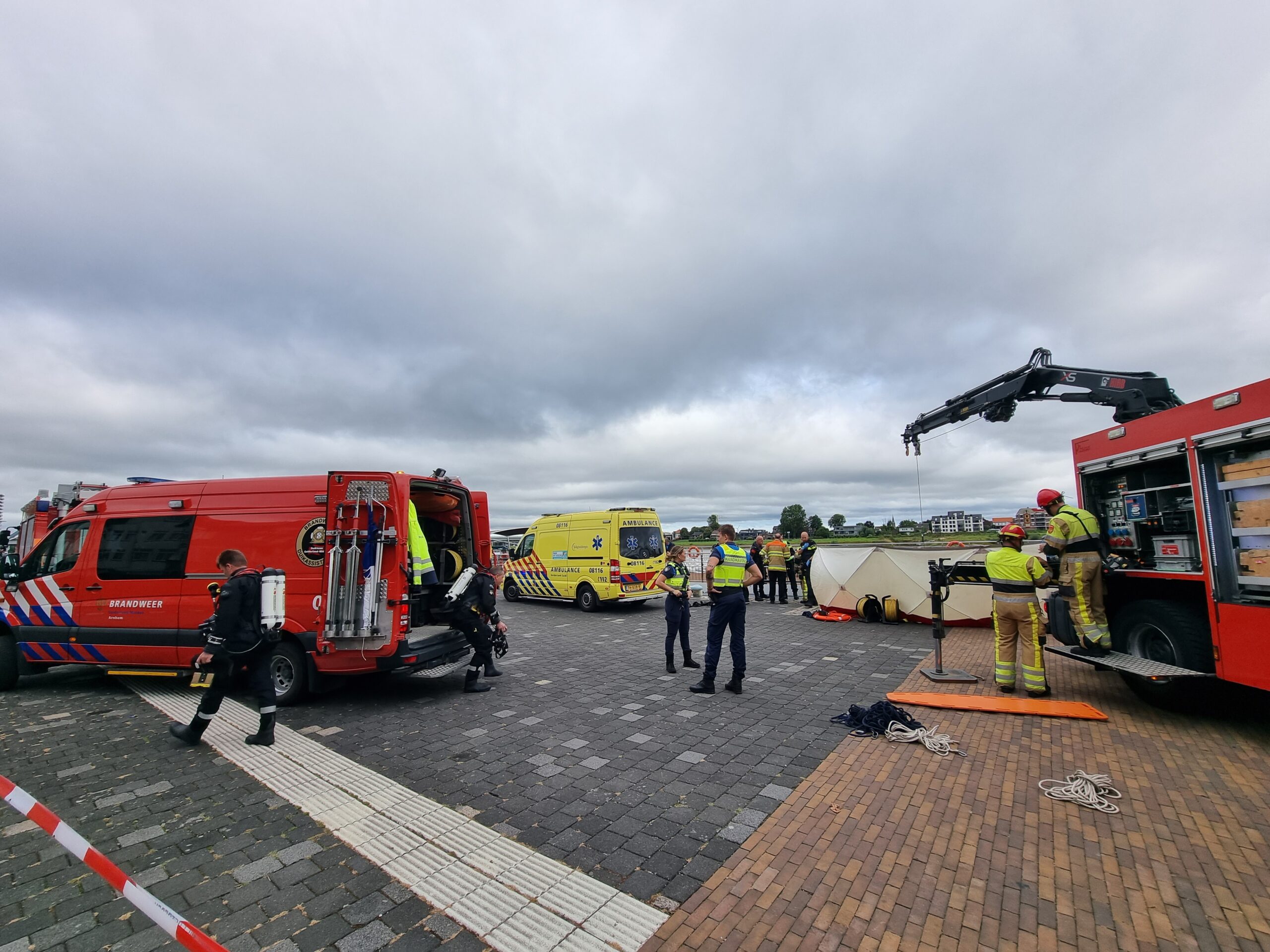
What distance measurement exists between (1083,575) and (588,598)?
33.8 ft

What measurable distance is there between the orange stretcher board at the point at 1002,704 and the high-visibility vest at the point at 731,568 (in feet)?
6.59

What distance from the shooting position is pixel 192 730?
487 centimetres

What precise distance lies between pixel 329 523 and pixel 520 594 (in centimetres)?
1080

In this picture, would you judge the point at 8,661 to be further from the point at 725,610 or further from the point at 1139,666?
the point at 1139,666

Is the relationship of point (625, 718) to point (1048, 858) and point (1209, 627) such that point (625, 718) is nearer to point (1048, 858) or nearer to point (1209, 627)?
point (1048, 858)

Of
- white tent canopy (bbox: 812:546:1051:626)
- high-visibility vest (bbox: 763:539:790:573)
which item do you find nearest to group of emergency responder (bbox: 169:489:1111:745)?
white tent canopy (bbox: 812:546:1051:626)

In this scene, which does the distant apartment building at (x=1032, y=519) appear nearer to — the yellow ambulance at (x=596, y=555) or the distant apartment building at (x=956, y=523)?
the yellow ambulance at (x=596, y=555)

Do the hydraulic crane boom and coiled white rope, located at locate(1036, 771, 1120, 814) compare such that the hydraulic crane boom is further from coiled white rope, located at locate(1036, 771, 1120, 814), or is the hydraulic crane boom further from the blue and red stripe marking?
the blue and red stripe marking

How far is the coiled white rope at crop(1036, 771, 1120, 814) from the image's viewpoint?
11.6 feet

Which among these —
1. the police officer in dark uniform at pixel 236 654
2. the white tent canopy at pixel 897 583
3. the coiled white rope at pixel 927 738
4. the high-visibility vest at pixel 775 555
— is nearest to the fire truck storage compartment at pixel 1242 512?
the coiled white rope at pixel 927 738

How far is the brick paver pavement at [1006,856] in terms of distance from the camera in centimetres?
245

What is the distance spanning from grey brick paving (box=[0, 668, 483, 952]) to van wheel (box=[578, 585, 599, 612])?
9515 millimetres

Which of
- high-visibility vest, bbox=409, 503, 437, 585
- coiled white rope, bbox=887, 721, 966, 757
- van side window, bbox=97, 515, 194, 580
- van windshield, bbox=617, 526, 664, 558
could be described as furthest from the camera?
van windshield, bbox=617, 526, 664, 558

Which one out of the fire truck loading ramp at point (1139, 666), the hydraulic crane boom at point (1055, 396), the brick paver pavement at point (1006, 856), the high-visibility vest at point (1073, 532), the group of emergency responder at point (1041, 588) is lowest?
the brick paver pavement at point (1006, 856)
